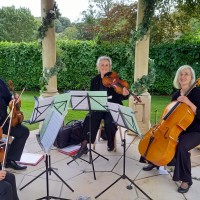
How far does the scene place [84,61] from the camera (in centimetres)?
837

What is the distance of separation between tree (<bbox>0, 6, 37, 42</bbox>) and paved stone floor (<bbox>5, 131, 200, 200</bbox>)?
18182 millimetres

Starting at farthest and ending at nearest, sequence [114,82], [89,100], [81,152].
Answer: [114,82], [81,152], [89,100]

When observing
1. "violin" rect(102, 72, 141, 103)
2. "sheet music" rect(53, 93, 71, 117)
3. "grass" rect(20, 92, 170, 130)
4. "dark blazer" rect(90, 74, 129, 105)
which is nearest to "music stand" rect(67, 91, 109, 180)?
"sheet music" rect(53, 93, 71, 117)

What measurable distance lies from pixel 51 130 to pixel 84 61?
6.07m

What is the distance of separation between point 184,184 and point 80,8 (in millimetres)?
16377

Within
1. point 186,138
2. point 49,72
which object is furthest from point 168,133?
point 49,72

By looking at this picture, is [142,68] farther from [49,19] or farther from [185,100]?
[49,19]

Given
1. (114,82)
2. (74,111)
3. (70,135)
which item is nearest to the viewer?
(114,82)

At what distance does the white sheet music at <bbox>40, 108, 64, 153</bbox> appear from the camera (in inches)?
94.2

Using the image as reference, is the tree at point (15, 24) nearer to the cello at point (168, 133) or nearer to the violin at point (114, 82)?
the violin at point (114, 82)

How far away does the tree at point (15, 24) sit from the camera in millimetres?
20438

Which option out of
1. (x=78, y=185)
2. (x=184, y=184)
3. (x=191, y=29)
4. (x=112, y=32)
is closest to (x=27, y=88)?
(x=112, y=32)

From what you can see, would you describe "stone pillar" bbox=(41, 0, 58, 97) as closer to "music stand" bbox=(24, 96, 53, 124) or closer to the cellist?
"music stand" bbox=(24, 96, 53, 124)

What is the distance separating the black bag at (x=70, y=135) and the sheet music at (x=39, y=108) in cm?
98
